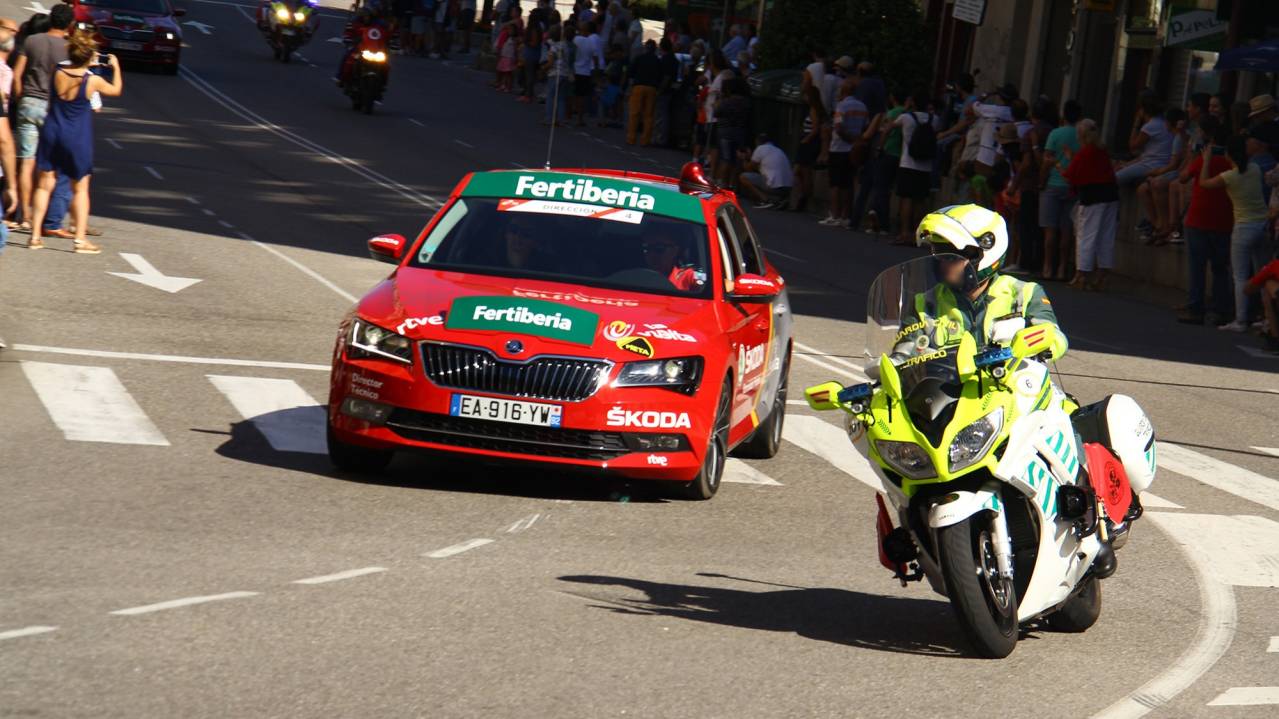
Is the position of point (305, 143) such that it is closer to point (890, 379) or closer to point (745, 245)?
point (745, 245)

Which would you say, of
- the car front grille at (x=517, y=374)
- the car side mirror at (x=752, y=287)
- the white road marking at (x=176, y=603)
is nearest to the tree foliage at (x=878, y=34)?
the car side mirror at (x=752, y=287)

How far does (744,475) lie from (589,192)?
185 centimetres

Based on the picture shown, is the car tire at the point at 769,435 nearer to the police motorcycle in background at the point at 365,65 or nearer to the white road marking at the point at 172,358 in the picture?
the white road marking at the point at 172,358

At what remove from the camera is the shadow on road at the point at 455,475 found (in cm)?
1048

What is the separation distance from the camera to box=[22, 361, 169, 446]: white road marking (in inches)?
440

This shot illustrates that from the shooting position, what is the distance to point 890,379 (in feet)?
24.2

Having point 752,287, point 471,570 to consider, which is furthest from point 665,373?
point 471,570

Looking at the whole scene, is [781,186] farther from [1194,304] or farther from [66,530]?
[66,530]

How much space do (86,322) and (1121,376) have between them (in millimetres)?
8702

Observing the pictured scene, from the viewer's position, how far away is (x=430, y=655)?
696cm

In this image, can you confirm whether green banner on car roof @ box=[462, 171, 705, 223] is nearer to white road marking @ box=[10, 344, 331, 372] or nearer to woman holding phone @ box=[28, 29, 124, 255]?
white road marking @ box=[10, 344, 331, 372]

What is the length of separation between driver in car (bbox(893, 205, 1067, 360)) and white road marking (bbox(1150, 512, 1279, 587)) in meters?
2.80

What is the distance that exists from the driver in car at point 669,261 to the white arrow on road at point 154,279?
7.45 m

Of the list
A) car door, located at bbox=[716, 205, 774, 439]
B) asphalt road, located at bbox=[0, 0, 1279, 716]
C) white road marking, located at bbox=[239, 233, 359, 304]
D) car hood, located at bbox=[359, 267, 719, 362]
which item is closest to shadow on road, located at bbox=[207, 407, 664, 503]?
asphalt road, located at bbox=[0, 0, 1279, 716]
